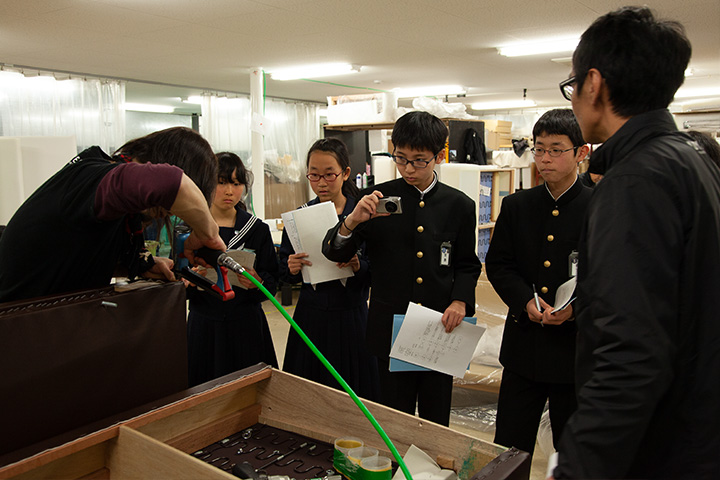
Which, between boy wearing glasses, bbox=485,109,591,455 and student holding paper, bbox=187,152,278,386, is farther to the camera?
student holding paper, bbox=187,152,278,386

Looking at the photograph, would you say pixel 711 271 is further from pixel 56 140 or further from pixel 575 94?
pixel 56 140

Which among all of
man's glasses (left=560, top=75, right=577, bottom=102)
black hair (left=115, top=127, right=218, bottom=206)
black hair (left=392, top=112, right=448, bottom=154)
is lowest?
black hair (left=115, top=127, right=218, bottom=206)

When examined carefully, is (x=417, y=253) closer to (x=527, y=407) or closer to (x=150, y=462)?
(x=527, y=407)

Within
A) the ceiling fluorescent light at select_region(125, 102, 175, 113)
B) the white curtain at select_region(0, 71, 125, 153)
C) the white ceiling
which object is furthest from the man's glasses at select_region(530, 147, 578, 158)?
the ceiling fluorescent light at select_region(125, 102, 175, 113)

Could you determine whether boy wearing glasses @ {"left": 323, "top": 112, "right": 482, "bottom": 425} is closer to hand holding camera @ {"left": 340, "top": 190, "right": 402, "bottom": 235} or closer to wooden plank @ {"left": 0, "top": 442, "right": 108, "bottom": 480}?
hand holding camera @ {"left": 340, "top": 190, "right": 402, "bottom": 235}

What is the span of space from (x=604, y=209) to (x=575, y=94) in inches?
10.8

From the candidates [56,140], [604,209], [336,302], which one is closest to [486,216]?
[336,302]

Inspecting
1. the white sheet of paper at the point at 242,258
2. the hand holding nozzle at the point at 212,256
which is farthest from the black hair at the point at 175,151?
the white sheet of paper at the point at 242,258

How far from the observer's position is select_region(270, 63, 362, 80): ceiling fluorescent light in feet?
20.8

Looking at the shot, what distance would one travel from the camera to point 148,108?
10.6m

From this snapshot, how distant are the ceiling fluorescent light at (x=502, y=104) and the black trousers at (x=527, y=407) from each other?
9.80 metres

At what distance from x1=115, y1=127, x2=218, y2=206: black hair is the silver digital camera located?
0.59 m

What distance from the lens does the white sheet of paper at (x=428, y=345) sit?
1846 millimetres

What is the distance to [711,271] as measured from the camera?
0.89 m
